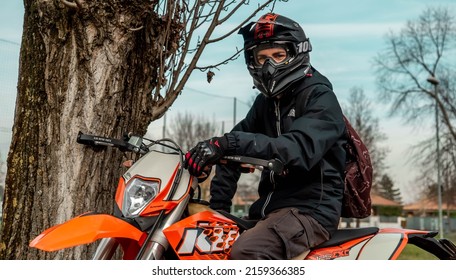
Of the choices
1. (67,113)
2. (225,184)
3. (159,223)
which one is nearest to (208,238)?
(159,223)

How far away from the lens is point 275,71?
11.7 feet

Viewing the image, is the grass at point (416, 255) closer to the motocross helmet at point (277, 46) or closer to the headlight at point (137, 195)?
the motocross helmet at point (277, 46)

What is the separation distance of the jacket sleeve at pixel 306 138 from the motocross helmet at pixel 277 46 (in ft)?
0.56

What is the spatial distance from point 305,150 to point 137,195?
89 cm

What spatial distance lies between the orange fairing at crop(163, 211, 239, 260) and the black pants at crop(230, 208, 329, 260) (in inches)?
2.3

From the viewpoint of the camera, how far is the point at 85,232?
9.30ft

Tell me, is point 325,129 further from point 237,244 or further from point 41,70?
point 41,70

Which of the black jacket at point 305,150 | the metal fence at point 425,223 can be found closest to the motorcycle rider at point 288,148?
the black jacket at point 305,150

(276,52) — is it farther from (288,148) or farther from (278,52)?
(288,148)

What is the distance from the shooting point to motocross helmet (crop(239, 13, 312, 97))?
11.7 feet

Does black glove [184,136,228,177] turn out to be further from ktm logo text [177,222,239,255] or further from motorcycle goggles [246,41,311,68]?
motorcycle goggles [246,41,311,68]

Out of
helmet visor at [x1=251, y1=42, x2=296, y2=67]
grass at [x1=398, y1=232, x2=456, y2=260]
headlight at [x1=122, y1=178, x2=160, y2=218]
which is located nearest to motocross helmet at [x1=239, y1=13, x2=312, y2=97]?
helmet visor at [x1=251, y1=42, x2=296, y2=67]

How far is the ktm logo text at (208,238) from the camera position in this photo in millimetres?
3000

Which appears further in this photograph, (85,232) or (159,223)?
(159,223)
